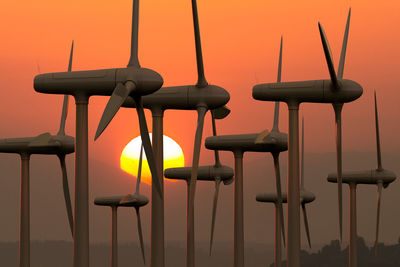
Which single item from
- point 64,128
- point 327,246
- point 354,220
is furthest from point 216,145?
point 327,246

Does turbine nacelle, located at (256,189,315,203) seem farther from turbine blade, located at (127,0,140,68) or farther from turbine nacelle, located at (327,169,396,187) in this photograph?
turbine blade, located at (127,0,140,68)

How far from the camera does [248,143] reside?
50.6 m

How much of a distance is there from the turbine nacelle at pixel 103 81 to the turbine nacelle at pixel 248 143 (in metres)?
16.7

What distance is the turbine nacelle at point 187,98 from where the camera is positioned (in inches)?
1533

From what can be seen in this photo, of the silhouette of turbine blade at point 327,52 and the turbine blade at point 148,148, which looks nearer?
the turbine blade at point 148,148

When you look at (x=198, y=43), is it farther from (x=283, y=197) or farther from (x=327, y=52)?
(x=283, y=197)

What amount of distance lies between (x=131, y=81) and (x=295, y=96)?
1008 cm

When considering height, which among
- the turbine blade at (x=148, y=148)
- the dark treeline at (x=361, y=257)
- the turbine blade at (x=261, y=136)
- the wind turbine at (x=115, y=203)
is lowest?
the dark treeline at (x=361, y=257)

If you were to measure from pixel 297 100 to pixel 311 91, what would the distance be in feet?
2.62

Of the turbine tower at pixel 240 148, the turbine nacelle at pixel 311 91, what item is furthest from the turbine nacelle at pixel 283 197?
the turbine nacelle at pixel 311 91

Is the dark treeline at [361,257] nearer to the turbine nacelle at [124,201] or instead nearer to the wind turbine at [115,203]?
the wind turbine at [115,203]

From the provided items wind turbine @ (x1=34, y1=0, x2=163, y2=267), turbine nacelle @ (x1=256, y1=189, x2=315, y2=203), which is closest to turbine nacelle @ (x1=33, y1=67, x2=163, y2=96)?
wind turbine @ (x1=34, y1=0, x2=163, y2=267)

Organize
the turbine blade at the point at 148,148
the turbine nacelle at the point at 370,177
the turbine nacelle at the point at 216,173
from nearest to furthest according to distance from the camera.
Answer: the turbine blade at the point at 148,148
the turbine nacelle at the point at 216,173
the turbine nacelle at the point at 370,177

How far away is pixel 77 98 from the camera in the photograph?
107ft
